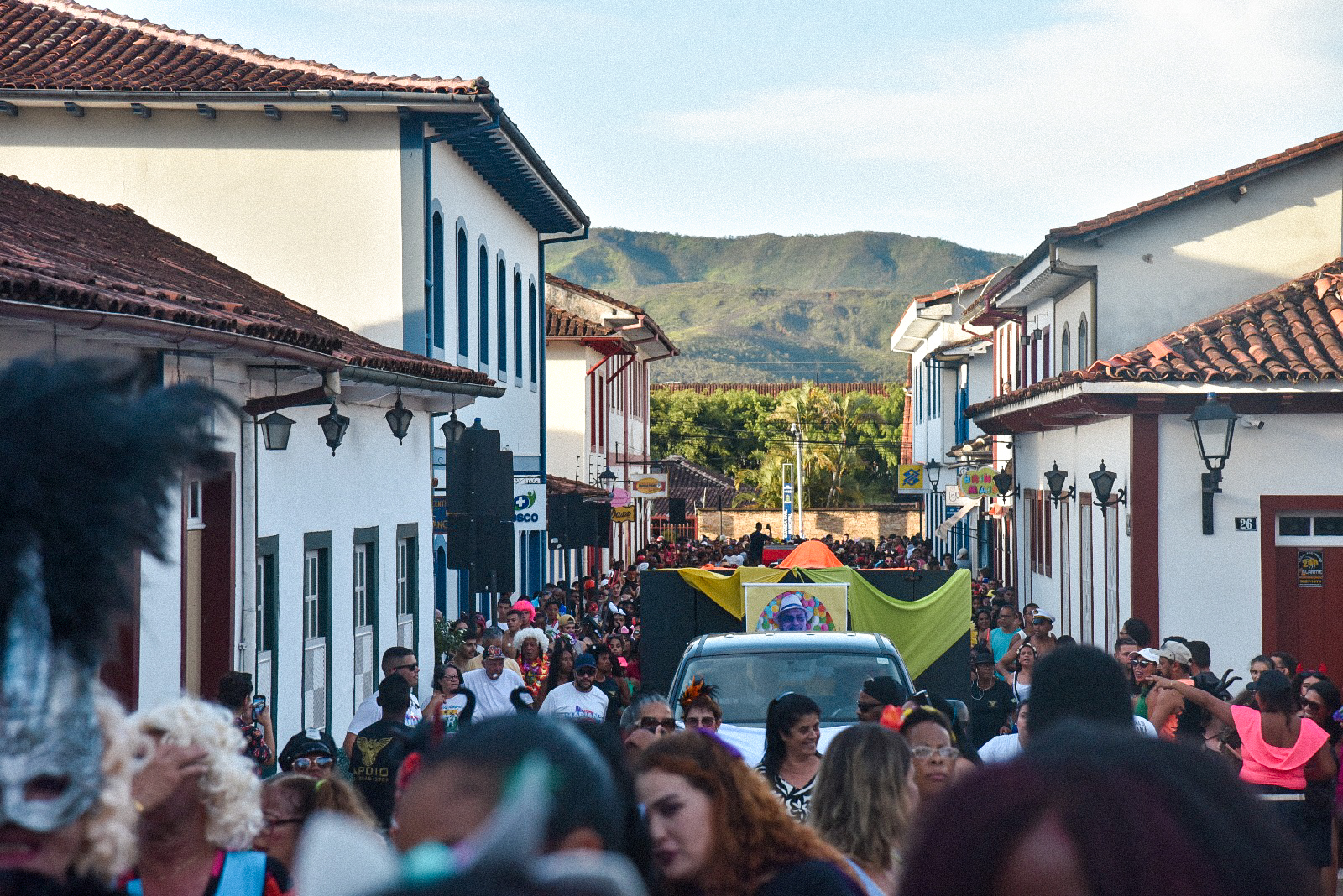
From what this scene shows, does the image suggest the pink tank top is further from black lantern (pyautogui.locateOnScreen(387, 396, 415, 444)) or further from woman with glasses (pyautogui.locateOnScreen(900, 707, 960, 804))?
black lantern (pyautogui.locateOnScreen(387, 396, 415, 444))

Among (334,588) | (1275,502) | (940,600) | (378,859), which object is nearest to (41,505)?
(378,859)

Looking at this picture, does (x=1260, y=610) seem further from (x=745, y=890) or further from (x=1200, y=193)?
(x=745, y=890)

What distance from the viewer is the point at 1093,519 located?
20938 mm

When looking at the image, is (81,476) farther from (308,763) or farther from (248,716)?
(248,716)

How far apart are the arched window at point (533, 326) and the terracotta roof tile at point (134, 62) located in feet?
28.3

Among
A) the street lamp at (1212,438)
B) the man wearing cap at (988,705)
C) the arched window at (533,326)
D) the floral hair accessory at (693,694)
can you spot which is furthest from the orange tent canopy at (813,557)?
the floral hair accessory at (693,694)

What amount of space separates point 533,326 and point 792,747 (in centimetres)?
2103

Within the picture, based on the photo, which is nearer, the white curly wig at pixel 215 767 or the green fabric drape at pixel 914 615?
the white curly wig at pixel 215 767

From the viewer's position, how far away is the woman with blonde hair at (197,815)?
3.93 meters

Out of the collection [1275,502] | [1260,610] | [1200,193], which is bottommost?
[1260,610]

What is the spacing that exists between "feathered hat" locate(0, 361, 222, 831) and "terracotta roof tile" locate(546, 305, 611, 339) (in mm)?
37011

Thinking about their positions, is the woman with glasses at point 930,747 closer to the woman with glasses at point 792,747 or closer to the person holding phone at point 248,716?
the woman with glasses at point 792,747

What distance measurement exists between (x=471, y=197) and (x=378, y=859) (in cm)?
2029

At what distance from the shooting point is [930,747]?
641 centimetres
